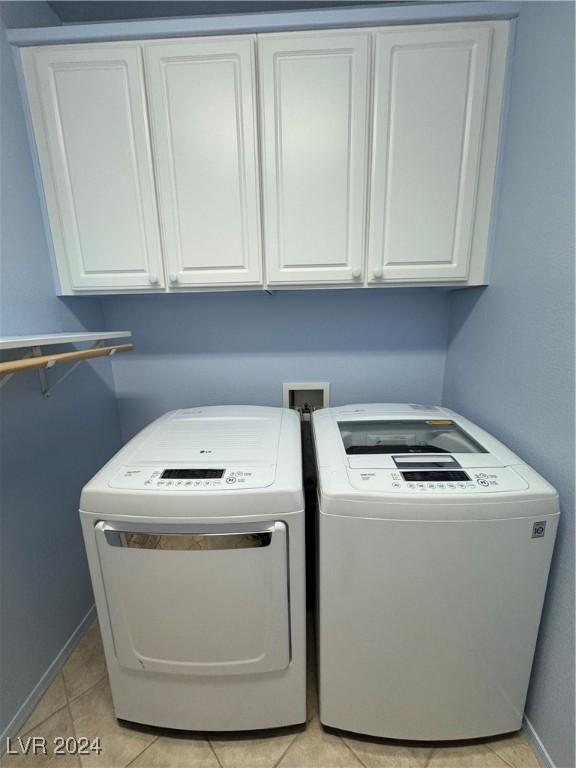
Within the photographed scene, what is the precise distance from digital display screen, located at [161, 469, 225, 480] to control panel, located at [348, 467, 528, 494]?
389mm

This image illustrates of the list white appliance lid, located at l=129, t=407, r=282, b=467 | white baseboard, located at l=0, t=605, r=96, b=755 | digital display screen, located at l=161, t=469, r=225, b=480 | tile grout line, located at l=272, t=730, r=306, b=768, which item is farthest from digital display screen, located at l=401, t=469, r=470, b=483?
white baseboard, located at l=0, t=605, r=96, b=755

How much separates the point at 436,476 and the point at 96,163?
5.15 ft

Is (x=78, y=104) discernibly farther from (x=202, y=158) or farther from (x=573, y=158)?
(x=573, y=158)

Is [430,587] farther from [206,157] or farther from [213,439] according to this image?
[206,157]

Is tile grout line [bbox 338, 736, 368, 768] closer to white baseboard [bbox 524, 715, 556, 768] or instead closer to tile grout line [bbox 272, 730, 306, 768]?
tile grout line [bbox 272, 730, 306, 768]

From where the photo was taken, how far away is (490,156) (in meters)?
1.15

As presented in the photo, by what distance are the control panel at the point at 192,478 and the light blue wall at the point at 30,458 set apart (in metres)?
0.55

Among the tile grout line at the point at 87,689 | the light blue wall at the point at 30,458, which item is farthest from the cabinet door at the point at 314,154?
the tile grout line at the point at 87,689

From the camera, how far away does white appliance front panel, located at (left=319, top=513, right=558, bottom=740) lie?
887 millimetres

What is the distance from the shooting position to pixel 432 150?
3.74ft

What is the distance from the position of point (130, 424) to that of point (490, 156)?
1.97 meters

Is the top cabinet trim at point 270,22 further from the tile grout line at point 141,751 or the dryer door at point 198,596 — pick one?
the tile grout line at point 141,751

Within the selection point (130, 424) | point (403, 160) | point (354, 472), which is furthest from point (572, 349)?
point (130, 424)

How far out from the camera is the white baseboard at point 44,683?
113 cm
